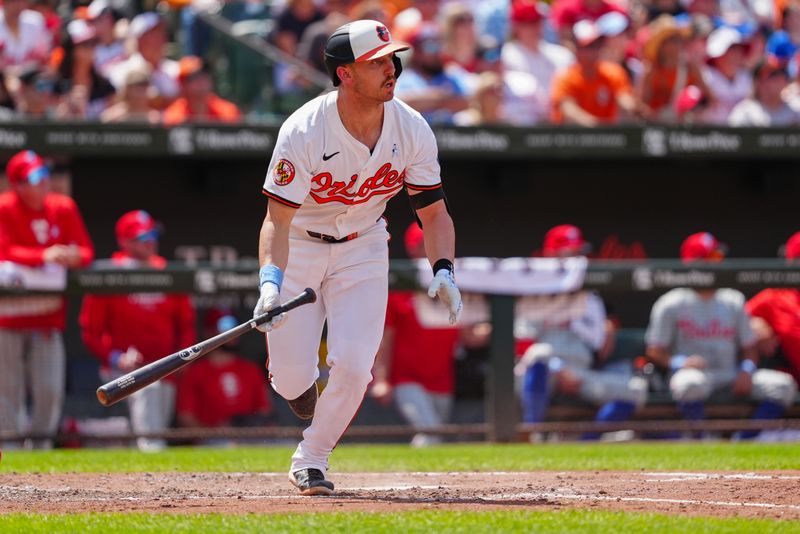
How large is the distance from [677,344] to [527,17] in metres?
3.61

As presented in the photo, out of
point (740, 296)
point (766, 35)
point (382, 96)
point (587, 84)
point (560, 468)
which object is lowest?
point (560, 468)

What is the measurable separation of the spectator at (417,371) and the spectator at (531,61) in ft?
8.63

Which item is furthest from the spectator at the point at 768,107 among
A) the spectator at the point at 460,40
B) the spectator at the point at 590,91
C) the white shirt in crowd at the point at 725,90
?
the spectator at the point at 460,40

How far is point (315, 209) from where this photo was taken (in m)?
5.36

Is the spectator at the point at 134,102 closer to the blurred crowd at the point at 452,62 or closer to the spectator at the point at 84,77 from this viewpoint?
the blurred crowd at the point at 452,62

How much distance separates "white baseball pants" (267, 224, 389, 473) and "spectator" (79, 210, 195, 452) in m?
3.24

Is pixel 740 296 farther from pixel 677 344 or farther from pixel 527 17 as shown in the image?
pixel 527 17

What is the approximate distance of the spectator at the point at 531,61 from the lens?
10727mm

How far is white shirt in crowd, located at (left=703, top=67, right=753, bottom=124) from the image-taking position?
36.4 feet

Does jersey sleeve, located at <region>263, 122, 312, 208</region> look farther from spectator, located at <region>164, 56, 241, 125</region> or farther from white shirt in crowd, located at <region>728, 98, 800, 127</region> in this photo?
white shirt in crowd, located at <region>728, 98, 800, 127</region>

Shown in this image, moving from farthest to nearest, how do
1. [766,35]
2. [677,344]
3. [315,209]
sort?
[766,35] → [677,344] → [315,209]

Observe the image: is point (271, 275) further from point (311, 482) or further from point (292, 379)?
point (311, 482)

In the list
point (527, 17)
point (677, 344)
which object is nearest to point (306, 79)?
point (527, 17)

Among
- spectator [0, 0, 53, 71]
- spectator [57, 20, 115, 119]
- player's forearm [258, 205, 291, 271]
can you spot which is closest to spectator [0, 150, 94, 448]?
spectator [57, 20, 115, 119]
